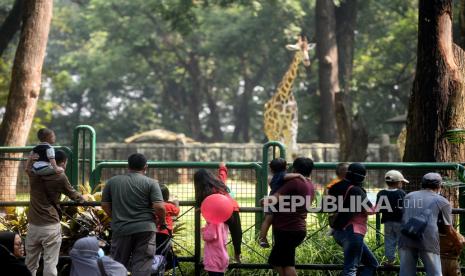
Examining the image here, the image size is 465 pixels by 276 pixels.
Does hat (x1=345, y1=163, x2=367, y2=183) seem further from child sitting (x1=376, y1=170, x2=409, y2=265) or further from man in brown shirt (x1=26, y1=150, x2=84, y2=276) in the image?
man in brown shirt (x1=26, y1=150, x2=84, y2=276)

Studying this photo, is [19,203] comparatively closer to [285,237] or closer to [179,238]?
[179,238]

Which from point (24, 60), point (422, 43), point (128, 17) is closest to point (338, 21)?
point (128, 17)

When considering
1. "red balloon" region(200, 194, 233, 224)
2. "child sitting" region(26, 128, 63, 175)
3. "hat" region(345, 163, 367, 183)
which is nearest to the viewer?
"red balloon" region(200, 194, 233, 224)

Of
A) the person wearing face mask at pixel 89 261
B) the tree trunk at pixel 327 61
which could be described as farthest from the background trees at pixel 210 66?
the person wearing face mask at pixel 89 261

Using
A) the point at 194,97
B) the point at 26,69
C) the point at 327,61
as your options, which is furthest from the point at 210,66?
the point at 26,69

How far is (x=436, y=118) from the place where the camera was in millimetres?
12609

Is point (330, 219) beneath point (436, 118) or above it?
beneath

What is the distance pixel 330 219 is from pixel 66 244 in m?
3.26

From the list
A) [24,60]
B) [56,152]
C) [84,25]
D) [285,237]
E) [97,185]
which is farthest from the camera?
[84,25]

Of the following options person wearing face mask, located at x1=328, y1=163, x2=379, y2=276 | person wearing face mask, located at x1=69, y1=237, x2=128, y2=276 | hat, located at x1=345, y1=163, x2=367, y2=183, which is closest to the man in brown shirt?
person wearing face mask, located at x1=69, y1=237, x2=128, y2=276

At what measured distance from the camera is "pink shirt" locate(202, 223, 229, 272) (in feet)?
30.5

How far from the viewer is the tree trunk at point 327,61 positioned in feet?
116

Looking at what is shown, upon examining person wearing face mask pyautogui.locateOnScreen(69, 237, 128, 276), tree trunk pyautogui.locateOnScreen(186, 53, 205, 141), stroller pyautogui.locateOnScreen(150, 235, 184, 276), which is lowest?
stroller pyautogui.locateOnScreen(150, 235, 184, 276)

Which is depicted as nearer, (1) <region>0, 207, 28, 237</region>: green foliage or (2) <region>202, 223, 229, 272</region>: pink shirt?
(2) <region>202, 223, 229, 272</region>: pink shirt
